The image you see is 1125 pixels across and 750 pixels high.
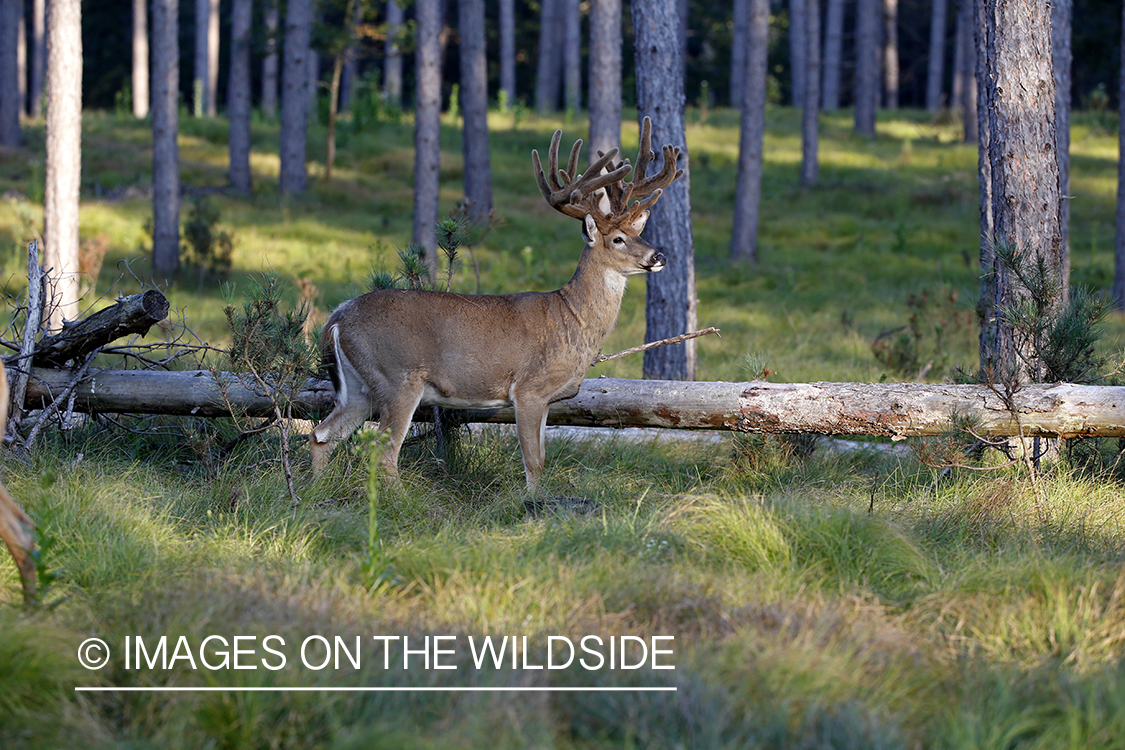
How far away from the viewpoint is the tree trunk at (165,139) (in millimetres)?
14219

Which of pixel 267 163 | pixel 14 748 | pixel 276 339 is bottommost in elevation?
pixel 14 748

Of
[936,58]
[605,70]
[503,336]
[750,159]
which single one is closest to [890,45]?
[936,58]

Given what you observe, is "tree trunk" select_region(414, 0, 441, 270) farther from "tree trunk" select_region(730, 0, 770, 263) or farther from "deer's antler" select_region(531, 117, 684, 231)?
"deer's antler" select_region(531, 117, 684, 231)

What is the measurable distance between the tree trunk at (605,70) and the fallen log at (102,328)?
252 inches

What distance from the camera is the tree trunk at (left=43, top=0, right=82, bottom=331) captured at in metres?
9.27

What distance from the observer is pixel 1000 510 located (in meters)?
5.17

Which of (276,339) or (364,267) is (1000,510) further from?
(364,267)

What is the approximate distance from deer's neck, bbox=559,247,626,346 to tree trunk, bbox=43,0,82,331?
17.8 ft

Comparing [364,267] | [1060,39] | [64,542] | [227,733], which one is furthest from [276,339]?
[1060,39]

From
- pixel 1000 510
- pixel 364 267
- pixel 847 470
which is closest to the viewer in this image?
pixel 1000 510

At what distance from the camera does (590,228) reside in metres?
6.23

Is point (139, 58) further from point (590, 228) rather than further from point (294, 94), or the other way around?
point (590, 228)

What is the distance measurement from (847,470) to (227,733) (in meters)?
4.30

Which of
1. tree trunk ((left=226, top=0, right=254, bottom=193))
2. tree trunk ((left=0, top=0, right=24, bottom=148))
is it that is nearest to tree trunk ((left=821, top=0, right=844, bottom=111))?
tree trunk ((left=226, top=0, right=254, bottom=193))
